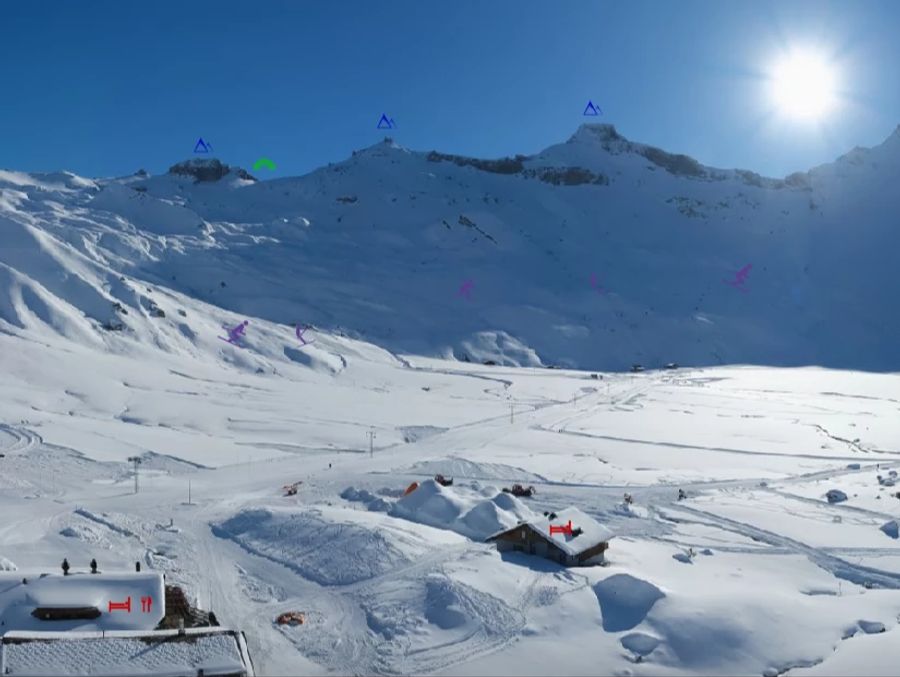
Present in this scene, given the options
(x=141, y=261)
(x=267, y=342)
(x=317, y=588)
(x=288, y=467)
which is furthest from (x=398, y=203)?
(x=317, y=588)

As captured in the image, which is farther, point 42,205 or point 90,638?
point 42,205

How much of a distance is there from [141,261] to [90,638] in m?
98.3

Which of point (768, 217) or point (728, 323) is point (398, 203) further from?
point (768, 217)

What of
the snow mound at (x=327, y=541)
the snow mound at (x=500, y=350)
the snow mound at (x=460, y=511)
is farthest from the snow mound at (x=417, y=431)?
the snow mound at (x=500, y=350)

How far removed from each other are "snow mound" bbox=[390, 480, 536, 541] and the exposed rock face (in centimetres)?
15817

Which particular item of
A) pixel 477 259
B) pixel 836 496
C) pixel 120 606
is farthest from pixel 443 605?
pixel 477 259

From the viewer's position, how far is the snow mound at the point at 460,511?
32375 millimetres

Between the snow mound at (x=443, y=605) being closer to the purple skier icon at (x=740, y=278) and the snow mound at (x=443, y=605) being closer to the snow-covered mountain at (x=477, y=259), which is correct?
the snow-covered mountain at (x=477, y=259)

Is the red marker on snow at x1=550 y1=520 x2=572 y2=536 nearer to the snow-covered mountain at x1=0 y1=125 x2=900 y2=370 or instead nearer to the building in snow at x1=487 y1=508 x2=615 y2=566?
the building in snow at x1=487 y1=508 x2=615 y2=566

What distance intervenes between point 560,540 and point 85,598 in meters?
16.2

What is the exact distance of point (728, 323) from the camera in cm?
13475

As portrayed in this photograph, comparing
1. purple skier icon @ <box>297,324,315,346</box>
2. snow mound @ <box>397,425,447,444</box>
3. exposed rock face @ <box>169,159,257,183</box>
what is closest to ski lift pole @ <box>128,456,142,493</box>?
snow mound @ <box>397,425,447,444</box>

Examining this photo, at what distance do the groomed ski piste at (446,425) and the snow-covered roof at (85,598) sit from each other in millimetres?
2488

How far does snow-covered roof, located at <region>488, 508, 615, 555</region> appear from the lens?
2773 centimetres
